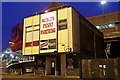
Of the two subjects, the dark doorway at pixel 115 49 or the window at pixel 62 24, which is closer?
the window at pixel 62 24

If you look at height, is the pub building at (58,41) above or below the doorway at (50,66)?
above

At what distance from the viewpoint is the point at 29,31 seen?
33250 millimetres

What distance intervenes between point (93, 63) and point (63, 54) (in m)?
12.7

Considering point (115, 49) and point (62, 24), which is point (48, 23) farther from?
point (115, 49)

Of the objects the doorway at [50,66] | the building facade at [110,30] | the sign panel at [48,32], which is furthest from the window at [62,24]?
the building facade at [110,30]

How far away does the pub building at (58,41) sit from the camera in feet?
91.4

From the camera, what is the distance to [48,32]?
1194 inches

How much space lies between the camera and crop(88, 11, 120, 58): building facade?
44.6m

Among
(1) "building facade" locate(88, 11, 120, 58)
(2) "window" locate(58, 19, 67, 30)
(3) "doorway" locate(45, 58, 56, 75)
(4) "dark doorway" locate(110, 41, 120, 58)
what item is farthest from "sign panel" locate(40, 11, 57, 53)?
(4) "dark doorway" locate(110, 41, 120, 58)

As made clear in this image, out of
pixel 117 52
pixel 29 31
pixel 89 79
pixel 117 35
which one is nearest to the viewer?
pixel 89 79

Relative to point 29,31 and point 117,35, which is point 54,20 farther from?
point 117,35

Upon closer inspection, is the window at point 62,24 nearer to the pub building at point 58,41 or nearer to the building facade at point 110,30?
the pub building at point 58,41

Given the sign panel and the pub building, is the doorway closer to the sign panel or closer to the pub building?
the pub building

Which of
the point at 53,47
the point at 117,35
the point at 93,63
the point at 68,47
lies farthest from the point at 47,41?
the point at 117,35
